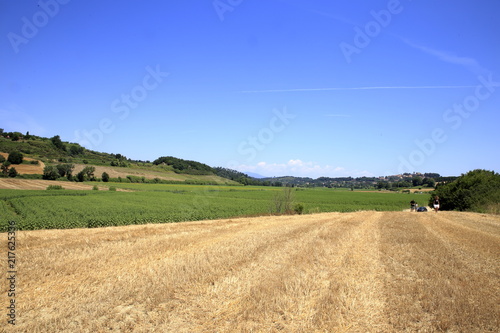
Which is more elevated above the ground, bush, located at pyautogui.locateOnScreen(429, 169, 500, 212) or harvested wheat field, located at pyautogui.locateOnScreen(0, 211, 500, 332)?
bush, located at pyautogui.locateOnScreen(429, 169, 500, 212)

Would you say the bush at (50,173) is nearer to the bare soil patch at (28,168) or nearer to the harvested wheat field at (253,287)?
the bare soil patch at (28,168)

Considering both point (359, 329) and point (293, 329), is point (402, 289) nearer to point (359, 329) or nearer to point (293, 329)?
point (359, 329)

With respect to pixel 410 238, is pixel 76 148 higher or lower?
higher

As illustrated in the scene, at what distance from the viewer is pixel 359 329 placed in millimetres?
5320

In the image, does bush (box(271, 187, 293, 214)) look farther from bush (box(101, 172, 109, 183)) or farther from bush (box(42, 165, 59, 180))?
bush (box(101, 172, 109, 183))

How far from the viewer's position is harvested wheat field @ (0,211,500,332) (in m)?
5.45

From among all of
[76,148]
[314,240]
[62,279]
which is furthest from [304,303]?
[76,148]

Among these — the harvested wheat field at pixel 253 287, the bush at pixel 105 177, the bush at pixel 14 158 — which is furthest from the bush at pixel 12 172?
the harvested wheat field at pixel 253 287

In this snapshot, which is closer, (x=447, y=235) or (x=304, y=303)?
(x=304, y=303)

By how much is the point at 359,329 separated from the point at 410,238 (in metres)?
10.6

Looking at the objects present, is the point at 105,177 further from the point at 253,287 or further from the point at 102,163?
the point at 253,287

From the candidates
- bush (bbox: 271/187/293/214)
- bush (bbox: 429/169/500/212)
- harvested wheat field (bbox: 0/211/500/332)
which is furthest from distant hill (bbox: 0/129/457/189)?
harvested wheat field (bbox: 0/211/500/332)

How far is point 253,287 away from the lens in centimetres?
717

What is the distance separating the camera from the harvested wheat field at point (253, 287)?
17.9 feet
